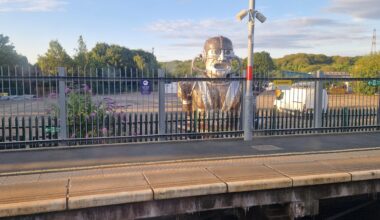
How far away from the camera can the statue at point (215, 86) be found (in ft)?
41.9

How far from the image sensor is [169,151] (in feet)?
26.5

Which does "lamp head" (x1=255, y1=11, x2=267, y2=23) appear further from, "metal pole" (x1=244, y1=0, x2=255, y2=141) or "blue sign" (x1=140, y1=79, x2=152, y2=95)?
"blue sign" (x1=140, y1=79, x2=152, y2=95)

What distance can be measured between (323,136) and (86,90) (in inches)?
266

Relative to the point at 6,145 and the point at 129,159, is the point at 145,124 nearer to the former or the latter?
the point at 129,159

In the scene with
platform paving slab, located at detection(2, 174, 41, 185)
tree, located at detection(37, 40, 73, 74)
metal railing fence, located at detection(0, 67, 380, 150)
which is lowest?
platform paving slab, located at detection(2, 174, 41, 185)

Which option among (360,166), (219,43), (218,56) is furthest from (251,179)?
(219,43)

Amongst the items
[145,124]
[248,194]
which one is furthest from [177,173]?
[145,124]

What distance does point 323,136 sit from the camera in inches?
402

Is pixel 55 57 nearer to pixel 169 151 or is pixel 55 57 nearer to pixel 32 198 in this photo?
pixel 169 151

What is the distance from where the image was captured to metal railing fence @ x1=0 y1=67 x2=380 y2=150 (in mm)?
8281

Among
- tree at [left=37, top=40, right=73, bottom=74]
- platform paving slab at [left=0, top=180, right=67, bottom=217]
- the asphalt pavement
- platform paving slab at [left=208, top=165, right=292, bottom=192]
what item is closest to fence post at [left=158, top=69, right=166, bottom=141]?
the asphalt pavement

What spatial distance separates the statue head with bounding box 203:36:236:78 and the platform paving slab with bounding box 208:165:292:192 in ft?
27.2

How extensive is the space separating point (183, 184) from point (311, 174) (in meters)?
2.22

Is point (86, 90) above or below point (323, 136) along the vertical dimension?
above
